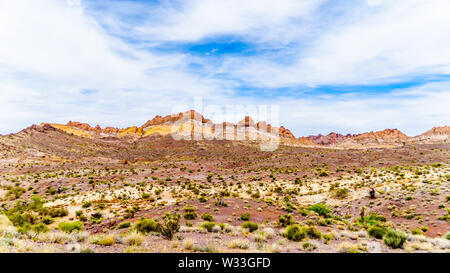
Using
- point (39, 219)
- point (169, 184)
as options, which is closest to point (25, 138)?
point (169, 184)

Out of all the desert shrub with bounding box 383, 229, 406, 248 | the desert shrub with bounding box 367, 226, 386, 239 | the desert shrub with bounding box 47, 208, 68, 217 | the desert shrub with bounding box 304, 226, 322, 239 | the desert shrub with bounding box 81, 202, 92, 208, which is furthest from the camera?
the desert shrub with bounding box 81, 202, 92, 208

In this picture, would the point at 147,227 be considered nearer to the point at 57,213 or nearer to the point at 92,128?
the point at 57,213

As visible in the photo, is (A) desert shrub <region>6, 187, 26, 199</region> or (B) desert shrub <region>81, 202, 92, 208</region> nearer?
(B) desert shrub <region>81, 202, 92, 208</region>

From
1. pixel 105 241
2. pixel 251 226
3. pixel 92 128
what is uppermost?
pixel 92 128

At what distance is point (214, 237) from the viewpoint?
1256 centimetres

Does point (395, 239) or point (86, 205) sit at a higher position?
point (395, 239)

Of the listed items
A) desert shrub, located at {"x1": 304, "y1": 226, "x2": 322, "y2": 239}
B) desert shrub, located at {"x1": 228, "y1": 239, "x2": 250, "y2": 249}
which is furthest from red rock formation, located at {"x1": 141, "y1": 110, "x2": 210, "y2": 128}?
desert shrub, located at {"x1": 228, "y1": 239, "x2": 250, "y2": 249}

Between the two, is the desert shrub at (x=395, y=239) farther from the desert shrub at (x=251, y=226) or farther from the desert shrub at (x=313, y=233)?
the desert shrub at (x=251, y=226)

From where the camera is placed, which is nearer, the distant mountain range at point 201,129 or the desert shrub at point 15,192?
the desert shrub at point 15,192

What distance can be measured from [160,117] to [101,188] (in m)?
136

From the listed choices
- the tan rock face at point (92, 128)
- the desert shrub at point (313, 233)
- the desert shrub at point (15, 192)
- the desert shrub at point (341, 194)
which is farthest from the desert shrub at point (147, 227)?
the tan rock face at point (92, 128)

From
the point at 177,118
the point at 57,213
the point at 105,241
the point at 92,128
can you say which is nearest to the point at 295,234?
the point at 105,241

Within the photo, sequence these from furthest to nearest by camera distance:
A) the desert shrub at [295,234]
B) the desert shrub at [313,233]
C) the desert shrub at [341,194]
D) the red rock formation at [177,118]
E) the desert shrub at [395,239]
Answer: the red rock formation at [177,118] → the desert shrub at [341,194] → the desert shrub at [313,233] → the desert shrub at [295,234] → the desert shrub at [395,239]

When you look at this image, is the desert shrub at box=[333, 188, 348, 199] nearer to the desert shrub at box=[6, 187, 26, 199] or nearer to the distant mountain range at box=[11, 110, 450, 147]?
the desert shrub at box=[6, 187, 26, 199]
